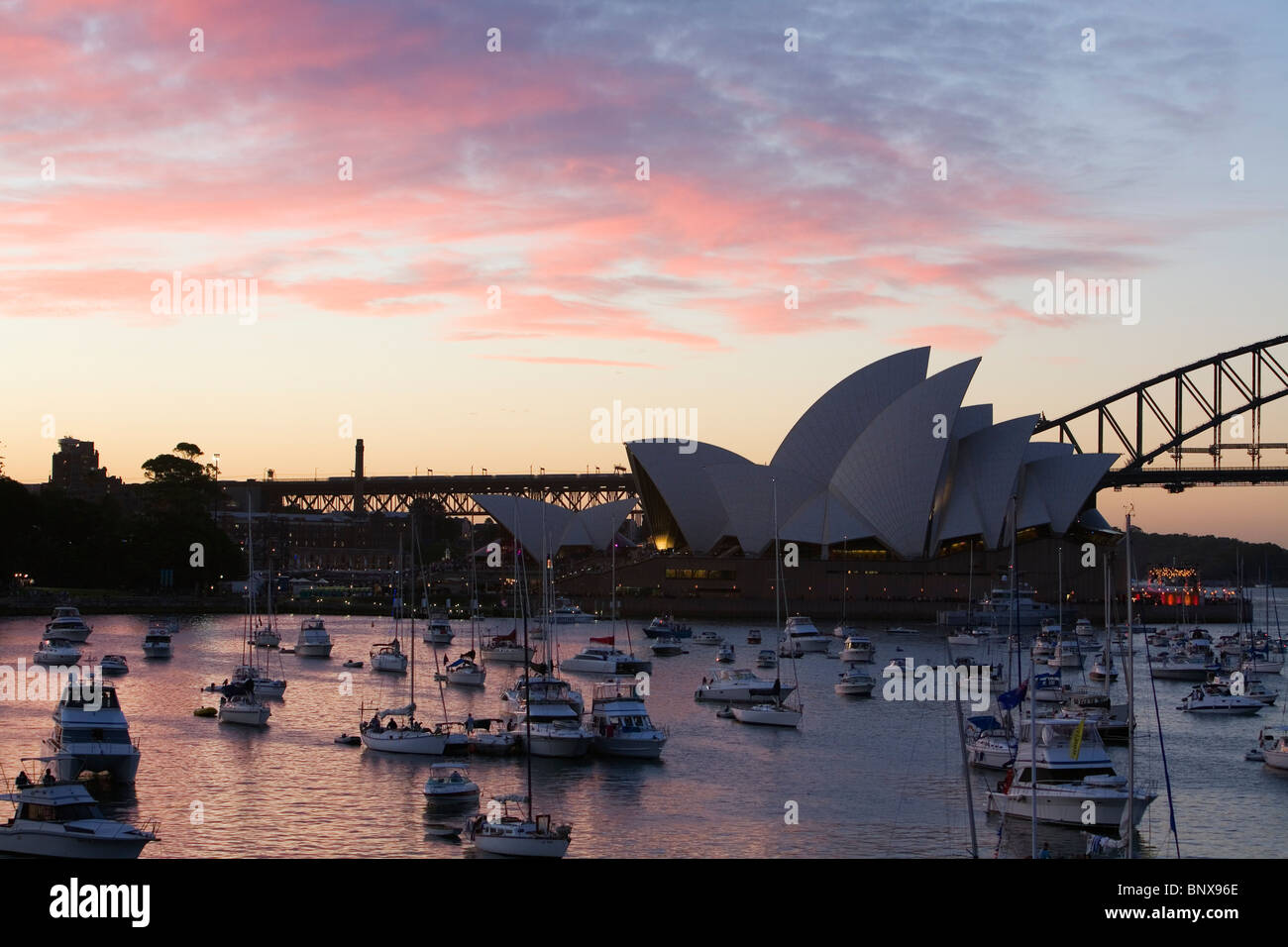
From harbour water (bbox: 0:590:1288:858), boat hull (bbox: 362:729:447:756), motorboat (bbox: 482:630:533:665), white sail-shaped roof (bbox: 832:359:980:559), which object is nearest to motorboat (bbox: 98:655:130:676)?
harbour water (bbox: 0:590:1288:858)

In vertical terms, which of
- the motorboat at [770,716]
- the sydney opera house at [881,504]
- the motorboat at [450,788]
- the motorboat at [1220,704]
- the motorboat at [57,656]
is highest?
the sydney opera house at [881,504]

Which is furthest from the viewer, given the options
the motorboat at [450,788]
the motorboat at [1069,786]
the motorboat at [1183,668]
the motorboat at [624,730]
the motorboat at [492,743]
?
the motorboat at [1183,668]

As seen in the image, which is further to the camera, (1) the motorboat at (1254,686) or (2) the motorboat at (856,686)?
(2) the motorboat at (856,686)

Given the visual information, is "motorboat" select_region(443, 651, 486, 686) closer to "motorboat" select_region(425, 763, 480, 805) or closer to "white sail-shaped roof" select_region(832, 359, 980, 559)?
"motorboat" select_region(425, 763, 480, 805)

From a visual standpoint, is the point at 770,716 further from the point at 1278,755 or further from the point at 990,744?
the point at 1278,755

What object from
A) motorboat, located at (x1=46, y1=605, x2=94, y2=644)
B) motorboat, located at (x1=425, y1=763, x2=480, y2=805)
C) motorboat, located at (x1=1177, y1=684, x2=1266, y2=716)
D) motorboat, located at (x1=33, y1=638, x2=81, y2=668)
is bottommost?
motorboat, located at (x1=1177, y1=684, x2=1266, y2=716)

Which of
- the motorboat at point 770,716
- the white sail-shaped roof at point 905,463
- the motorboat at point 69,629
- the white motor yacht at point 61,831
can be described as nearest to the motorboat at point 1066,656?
the motorboat at point 770,716

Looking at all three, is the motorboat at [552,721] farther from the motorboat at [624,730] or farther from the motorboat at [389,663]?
the motorboat at [389,663]
